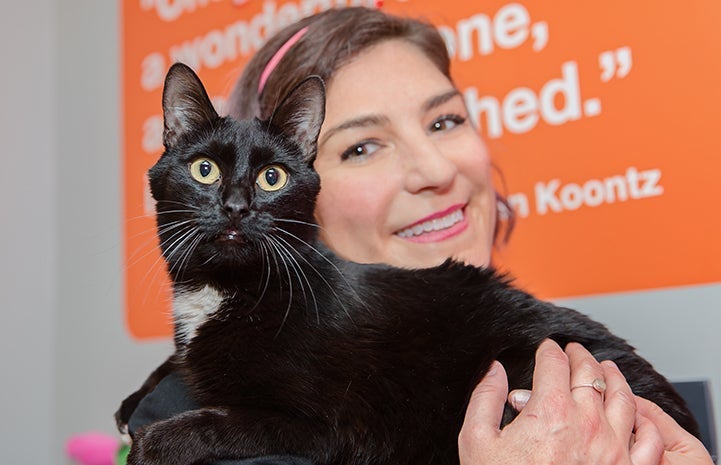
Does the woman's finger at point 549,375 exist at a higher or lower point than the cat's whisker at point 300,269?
lower

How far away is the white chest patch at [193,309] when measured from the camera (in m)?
1.19

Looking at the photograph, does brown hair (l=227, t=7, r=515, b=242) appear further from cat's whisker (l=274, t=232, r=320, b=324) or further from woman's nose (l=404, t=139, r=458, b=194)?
cat's whisker (l=274, t=232, r=320, b=324)

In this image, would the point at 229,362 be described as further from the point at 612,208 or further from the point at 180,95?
the point at 612,208

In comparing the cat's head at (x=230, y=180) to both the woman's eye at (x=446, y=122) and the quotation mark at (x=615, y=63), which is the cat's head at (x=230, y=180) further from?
the quotation mark at (x=615, y=63)

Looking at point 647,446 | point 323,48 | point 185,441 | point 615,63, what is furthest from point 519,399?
point 615,63

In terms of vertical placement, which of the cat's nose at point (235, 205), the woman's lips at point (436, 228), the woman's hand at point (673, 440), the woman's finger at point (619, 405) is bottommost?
the woman's hand at point (673, 440)

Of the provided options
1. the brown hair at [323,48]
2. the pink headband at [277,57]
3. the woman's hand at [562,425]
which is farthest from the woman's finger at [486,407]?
the pink headband at [277,57]

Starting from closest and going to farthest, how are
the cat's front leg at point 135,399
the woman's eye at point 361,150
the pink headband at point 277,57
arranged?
1. the cat's front leg at point 135,399
2. the woman's eye at point 361,150
3. the pink headband at point 277,57

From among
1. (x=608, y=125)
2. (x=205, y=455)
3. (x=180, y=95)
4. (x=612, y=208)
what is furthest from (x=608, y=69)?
(x=205, y=455)

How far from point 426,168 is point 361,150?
146 millimetres

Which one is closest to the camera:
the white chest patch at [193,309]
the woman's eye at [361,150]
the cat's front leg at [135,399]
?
the white chest patch at [193,309]

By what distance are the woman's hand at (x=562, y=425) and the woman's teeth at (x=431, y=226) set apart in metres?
0.49

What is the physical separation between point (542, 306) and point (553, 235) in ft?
1.90

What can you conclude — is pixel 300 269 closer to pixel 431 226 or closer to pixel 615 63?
pixel 431 226
